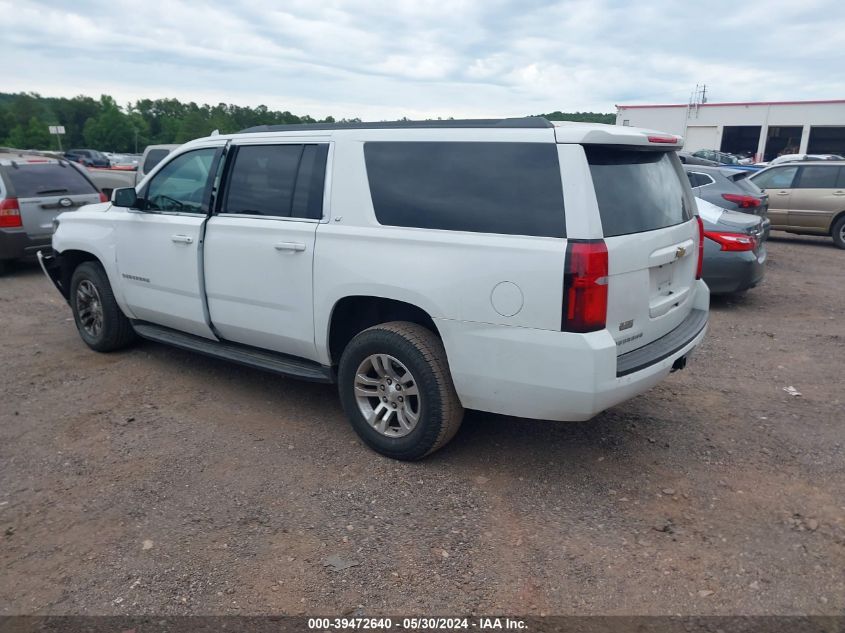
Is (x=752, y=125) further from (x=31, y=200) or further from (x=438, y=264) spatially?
(x=438, y=264)

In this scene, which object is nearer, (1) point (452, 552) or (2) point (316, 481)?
(1) point (452, 552)

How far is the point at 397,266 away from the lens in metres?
3.73

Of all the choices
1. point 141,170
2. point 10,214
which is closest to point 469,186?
point 10,214

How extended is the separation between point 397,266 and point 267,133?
164 centimetres

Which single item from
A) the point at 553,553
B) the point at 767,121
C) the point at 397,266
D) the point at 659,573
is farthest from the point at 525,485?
the point at 767,121

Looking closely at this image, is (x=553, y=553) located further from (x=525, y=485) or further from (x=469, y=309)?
(x=469, y=309)

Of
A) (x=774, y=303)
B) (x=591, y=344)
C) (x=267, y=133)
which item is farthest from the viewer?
(x=774, y=303)

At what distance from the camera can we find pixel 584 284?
320 centimetres

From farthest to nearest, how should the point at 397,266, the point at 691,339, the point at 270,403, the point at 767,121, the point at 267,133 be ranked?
the point at 767,121, the point at 270,403, the point at 267,133, the point at 691,339, the point at 397,266

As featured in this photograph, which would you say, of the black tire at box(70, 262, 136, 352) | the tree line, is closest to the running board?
the black tire at box(70, 262, 136, 352)

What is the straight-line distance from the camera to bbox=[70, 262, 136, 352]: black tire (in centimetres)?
574

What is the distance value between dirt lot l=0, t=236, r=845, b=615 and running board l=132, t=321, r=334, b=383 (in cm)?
38

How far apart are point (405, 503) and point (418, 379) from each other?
680 mm

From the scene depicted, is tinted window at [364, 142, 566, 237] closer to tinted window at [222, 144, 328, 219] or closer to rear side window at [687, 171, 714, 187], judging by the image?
tinted window at [222, 144, 328, 219]
